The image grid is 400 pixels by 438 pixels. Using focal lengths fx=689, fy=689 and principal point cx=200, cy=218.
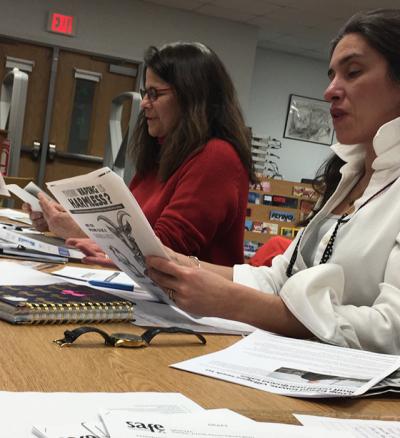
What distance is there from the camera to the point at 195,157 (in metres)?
1.99

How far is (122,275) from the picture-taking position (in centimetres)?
159

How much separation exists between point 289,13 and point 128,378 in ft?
20.7

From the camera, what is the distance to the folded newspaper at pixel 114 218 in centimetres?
111

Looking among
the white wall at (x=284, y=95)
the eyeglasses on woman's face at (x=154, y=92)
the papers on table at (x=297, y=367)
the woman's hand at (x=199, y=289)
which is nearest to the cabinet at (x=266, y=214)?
the white wall at (x=284, y=95)

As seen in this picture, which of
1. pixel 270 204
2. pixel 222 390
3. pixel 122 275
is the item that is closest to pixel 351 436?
pixel 222 390

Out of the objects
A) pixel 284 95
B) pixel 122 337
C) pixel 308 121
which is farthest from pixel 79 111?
pixel 122 337

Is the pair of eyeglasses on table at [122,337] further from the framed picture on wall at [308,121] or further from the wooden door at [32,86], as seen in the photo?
the framed picture on wall at [308,121]

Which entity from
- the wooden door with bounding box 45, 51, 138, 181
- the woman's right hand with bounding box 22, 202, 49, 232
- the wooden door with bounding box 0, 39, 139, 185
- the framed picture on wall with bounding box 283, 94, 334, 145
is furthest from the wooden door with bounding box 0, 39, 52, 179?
the woman's right hand with bounding box 22, 202, 49, 232

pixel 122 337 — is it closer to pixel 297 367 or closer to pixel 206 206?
pixel 297 367

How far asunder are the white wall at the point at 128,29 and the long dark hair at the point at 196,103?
4.60 metres

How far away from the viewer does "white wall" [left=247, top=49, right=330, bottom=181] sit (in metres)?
8.30

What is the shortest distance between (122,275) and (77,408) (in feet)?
2.99

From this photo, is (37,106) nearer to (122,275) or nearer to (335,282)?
(122,275)

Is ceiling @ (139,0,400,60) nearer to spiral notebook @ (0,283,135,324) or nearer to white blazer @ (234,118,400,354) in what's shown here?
white blazer @ (234,118,400,354)
